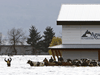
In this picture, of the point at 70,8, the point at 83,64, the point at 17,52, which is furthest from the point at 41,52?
the point at 83,64

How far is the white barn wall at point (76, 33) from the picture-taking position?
36906 mm

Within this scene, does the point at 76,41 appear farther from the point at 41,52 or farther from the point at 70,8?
the point at 41,52

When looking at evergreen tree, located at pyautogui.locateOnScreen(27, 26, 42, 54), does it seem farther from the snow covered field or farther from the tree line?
the snow covered field

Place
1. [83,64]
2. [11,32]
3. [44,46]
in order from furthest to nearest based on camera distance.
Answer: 1. [11,32]
2. [44,46]
3. [83,64]

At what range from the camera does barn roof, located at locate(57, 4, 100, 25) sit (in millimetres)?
36688

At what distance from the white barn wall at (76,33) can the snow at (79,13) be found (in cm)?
126

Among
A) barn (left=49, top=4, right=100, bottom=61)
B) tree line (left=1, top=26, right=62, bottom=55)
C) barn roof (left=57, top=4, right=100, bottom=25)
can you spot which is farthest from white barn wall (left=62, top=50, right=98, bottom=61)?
tree line (left=1, top=26, right=62, bottom=55)

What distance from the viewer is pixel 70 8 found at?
42.2 meters

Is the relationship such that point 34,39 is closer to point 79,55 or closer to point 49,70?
point 79,55

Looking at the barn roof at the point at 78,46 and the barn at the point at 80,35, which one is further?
the barn at the point at 80,35

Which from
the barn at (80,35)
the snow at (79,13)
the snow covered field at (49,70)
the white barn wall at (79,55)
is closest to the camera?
the snow covered field at (49,70)

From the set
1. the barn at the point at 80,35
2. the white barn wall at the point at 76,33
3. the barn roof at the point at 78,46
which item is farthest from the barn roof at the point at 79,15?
the barn roof at the point at 78,46

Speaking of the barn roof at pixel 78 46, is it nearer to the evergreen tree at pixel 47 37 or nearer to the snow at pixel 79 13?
the snow at pixel 79 13

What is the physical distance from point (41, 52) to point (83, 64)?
73.4 m
